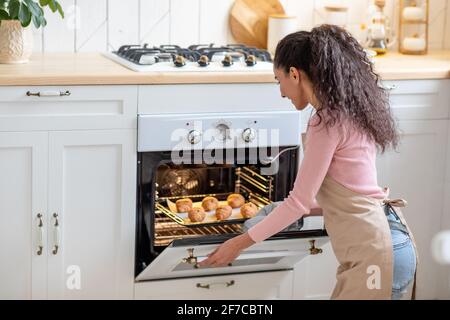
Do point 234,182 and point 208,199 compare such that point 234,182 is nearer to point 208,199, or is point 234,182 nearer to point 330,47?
point 208,199

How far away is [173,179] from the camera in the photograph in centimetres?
308

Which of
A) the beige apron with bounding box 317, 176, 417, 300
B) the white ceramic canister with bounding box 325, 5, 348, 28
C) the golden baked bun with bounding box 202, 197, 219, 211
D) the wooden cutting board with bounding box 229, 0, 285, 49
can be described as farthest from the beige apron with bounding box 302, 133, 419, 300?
the white ceramic canister with bounding box 325, 5, 348, 28

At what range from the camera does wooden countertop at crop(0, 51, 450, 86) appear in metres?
2.73

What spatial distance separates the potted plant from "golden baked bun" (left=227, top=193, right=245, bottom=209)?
2.78 ft

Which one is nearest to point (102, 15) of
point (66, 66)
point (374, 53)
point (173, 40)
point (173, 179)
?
point (173, 40)

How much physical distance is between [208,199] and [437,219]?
91 centimetres

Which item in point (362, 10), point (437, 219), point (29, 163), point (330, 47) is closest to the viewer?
point (330, 47)

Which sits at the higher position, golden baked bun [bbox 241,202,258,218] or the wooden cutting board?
the wooden cutting board

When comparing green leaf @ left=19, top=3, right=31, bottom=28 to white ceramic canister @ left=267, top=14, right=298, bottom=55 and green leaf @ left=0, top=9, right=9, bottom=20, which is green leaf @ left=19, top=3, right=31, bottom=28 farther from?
white ceramic canister @ left=267, top=14, right=298, bottom=55

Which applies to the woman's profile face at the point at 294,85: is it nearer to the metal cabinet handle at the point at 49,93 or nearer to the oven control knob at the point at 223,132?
the oven control knob at the point at 223,132

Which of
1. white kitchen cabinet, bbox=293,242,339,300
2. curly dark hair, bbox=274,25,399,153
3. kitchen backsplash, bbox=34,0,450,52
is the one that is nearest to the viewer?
curly dark hair, bbox=274,25,399,153

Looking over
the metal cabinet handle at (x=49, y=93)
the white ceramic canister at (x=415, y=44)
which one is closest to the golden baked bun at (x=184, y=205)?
the metal cabinet handle at (x=49, y=93)

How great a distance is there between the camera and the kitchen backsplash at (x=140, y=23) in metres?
3.35

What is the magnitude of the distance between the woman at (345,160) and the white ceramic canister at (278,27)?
1171 millimetres
